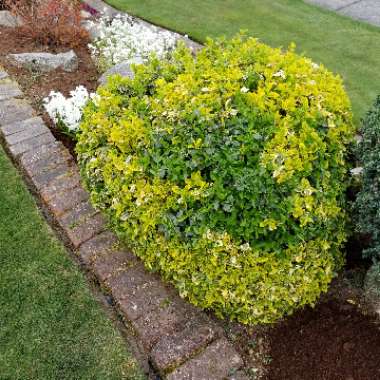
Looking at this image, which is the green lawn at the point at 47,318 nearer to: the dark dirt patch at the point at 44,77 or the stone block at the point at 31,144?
the stone block at the point at 31,144

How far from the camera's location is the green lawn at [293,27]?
26.0ft

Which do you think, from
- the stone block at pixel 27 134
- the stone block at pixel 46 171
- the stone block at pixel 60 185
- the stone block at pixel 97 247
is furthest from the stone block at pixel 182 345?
the stone block at pixel 27 134

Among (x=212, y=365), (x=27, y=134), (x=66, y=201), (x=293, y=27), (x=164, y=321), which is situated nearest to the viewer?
(x=212, y=365)

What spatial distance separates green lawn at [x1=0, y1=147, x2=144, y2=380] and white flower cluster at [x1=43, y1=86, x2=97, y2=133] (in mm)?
1411

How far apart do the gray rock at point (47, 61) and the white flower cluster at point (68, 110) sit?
1.41m

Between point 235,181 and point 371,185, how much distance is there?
1.03 metres

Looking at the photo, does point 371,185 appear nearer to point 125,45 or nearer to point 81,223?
point 81,223

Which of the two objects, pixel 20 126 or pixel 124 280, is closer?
pixel 124 280

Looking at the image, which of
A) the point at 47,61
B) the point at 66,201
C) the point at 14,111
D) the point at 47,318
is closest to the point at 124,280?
the point at 47,318

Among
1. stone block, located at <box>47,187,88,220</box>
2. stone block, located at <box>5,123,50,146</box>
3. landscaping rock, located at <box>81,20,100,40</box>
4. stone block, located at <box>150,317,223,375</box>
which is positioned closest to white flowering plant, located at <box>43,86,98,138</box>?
stone block, located at <box>5,123,50,146</box>

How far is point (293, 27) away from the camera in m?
9.36

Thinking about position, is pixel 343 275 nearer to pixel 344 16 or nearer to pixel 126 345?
pixel 126 345

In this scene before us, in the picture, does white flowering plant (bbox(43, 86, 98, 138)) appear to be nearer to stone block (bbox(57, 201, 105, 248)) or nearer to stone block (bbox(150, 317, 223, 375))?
stone block (bbox(57, 201, 105, 248))

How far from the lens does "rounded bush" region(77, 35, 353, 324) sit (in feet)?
11.3
